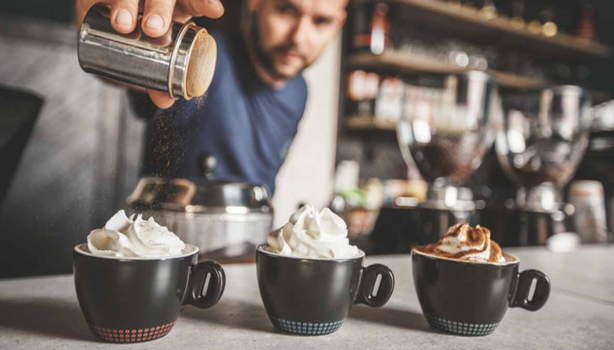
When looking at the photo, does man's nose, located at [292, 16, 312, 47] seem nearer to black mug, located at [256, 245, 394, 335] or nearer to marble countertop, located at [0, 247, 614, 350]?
marble countertop, located at [0, 247, 614, 350]

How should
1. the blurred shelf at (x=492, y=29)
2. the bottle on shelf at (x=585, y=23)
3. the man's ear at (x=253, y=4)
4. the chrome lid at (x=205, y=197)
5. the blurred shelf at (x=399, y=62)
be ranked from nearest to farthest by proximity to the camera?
1. the chrome lid at (x=205, y=197)
2. the man's ear at (x=253, y=4)
3. the blurred shelf at (x=399, y=62)
4. the blurred shelf at (x=492, y=29)
5. the bottle on shelf at (x=585, y=23)

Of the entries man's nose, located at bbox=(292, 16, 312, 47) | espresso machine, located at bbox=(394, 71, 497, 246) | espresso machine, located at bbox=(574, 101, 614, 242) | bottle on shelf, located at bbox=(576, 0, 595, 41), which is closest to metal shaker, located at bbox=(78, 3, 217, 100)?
espresso machine, located at bbox=(394, 71, 497, 246)

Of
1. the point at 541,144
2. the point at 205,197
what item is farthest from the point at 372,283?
the point at 541,144

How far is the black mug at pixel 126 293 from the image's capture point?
0.54 meters

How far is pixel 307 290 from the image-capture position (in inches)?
23.7

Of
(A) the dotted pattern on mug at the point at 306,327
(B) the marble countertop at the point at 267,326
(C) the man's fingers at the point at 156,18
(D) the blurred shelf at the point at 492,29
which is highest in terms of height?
(D) the blurred shelf at the point at 492,29

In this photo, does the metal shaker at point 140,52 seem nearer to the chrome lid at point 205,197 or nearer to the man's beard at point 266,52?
the chrome lid at point 205,197

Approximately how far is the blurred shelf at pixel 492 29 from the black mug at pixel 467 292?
109 inches

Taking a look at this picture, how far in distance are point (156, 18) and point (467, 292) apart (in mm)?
483

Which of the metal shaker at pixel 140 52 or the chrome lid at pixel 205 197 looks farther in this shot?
the chrome lid at pixel 205 197

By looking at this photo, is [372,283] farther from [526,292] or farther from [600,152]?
[600,152]

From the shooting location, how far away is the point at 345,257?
62cm

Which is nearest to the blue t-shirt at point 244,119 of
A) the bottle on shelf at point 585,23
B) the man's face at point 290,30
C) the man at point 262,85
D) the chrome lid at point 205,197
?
the man at point 262,85

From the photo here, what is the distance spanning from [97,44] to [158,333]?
1.06 feet
